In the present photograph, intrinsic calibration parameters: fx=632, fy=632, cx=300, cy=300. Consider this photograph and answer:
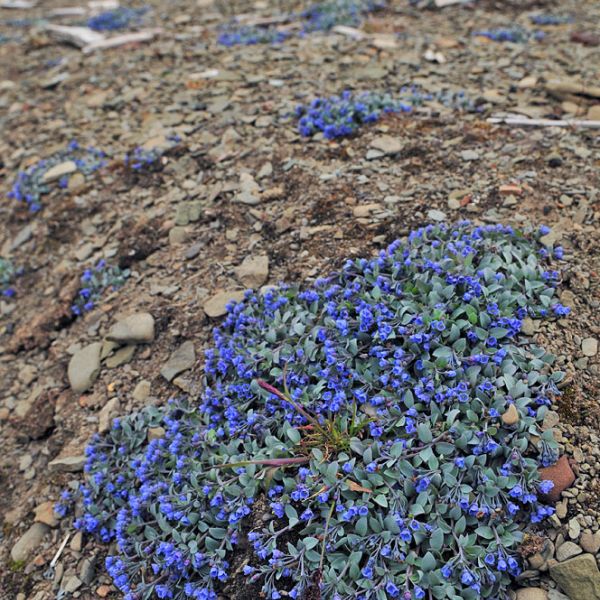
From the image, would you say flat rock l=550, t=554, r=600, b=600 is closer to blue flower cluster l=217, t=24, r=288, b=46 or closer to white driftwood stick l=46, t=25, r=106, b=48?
blue flower cluster l=217, t=24, r=288, b=46

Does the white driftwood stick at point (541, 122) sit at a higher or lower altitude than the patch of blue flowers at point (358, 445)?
higher

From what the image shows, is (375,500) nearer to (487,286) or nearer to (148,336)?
(487,286)

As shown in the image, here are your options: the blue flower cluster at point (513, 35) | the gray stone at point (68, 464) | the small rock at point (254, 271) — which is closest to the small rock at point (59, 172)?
the small rock at point (254, 271)

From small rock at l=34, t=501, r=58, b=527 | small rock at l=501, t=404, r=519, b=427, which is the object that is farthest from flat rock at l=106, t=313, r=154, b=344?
small rock at l=501, t=404, r=519, b=427

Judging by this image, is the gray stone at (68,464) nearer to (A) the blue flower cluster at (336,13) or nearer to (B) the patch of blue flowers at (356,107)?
(B) the patch of blue flowers at (356,107)

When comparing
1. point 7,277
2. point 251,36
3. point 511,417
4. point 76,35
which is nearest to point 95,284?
point 7,277

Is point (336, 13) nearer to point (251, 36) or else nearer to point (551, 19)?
point (251, 36)
